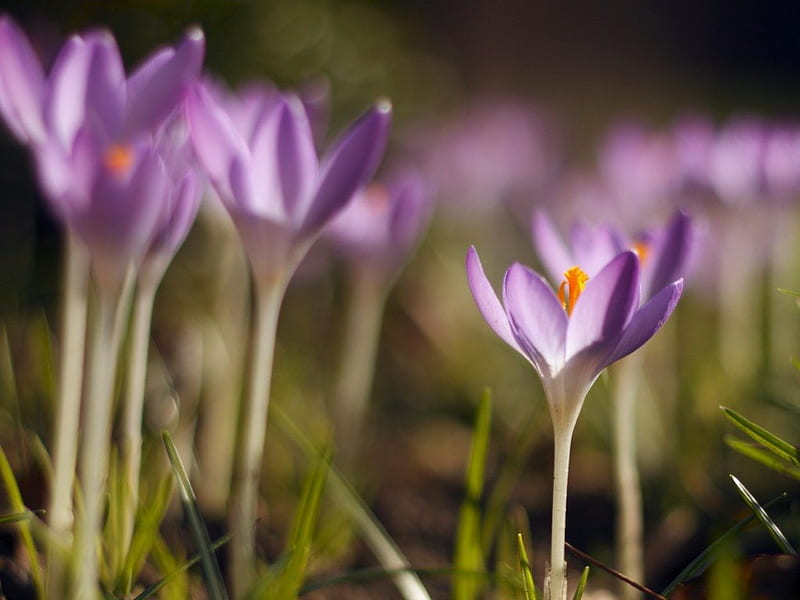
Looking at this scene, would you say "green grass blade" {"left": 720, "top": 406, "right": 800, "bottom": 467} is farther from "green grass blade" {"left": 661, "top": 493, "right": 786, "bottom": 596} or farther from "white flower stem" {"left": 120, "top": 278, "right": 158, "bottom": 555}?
"white flower stem" {"left": 120, "top": 278, "right": 158, "bottom": 555}

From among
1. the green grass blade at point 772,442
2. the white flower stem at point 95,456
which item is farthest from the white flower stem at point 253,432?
the green grass blade at point 772,442

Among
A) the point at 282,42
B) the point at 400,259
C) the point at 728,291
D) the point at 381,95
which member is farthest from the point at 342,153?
the point at 381,95

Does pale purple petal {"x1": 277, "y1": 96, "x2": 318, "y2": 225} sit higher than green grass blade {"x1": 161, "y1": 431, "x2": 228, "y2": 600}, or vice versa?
pale purple petal {"x1": 277, "y1": 96, "x2": 318, "y2": 225}

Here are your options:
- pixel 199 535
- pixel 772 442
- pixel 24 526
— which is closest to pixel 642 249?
pixel 772 442

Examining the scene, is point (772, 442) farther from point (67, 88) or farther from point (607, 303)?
point (67, 88)

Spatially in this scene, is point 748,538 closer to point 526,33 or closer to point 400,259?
point 400,259

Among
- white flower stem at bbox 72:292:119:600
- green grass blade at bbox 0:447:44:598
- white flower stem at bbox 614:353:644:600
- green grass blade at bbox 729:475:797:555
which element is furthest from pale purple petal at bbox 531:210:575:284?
green grass blade at bbox 0:447:44:598

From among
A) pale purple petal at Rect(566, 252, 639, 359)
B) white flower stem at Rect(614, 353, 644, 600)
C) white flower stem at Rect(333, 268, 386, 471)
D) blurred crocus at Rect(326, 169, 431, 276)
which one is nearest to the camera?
pale purple petal at Rect(566, 252, 639, 359)
